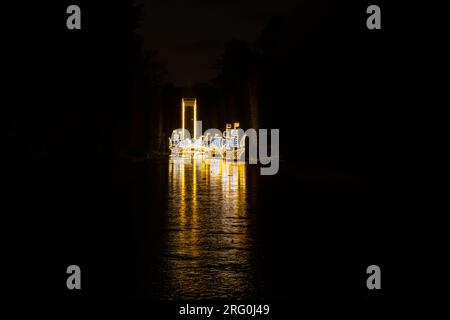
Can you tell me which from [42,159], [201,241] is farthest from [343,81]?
[201,241]

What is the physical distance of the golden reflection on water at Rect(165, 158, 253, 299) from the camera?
6.87 meters

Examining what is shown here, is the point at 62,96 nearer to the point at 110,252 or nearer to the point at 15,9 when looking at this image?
the point at 15,9

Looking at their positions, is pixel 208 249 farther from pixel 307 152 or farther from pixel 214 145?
pixel 214 145

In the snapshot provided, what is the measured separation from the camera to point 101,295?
658 centimetres

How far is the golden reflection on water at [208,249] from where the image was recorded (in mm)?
6871

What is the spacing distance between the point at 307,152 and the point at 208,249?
2659 cm

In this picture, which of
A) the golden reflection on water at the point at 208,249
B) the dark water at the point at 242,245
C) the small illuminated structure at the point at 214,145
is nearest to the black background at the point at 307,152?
the dark water at the point at 242,245

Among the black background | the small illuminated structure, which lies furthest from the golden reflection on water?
the small illuminated structure

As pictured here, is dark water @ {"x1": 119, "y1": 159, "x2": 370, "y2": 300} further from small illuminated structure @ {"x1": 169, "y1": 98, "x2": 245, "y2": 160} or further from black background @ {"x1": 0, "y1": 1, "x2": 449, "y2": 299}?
small illuminated structure @ {"x1": 169, "y1": 98, "x2": 245, "y2": 160}

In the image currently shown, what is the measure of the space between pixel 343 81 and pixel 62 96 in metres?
14.5

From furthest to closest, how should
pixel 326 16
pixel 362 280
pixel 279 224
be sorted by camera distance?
pixel 326 16 → pixel 279 224 → pixel 362 280

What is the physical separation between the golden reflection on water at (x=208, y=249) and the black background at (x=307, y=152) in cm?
51

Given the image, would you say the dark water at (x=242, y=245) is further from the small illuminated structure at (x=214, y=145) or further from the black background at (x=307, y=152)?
the small illuminated structure at (x=214, y=145)

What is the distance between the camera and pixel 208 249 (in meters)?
9.29
